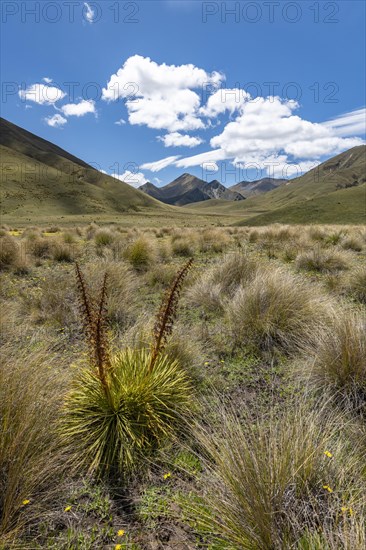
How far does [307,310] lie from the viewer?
4938 mm

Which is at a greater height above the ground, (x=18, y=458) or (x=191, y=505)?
(x=18, y=458)

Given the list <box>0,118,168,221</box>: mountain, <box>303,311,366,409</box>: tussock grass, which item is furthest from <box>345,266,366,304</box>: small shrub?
<box>0,118,168,221</box>: mountain

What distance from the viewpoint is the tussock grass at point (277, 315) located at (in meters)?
4.60

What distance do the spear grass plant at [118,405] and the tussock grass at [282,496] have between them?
2.28 feet

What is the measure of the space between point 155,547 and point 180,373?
1529 mm

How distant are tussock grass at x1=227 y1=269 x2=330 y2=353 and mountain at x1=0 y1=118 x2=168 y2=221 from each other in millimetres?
69651

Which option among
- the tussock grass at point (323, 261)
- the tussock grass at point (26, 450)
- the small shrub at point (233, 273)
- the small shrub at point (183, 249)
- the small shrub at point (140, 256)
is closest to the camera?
the tussock grass at point (26, 450)

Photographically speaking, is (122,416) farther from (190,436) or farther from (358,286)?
(358,286)

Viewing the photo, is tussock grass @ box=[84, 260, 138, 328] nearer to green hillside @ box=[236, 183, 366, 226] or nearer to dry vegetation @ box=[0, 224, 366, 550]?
dry vegetation @ box=[0, 224, 366, 550]

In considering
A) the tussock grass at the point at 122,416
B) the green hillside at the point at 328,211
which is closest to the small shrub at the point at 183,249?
the tussock grass at the point at 122,416

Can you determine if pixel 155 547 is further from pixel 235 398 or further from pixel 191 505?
pixel 235 398

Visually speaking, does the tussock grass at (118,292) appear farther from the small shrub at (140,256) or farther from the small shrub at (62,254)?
the small shrub at (62,254)

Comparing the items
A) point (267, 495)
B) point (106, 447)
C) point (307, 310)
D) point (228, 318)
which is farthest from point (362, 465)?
point (228, 318)

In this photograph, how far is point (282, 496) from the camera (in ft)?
6.06
